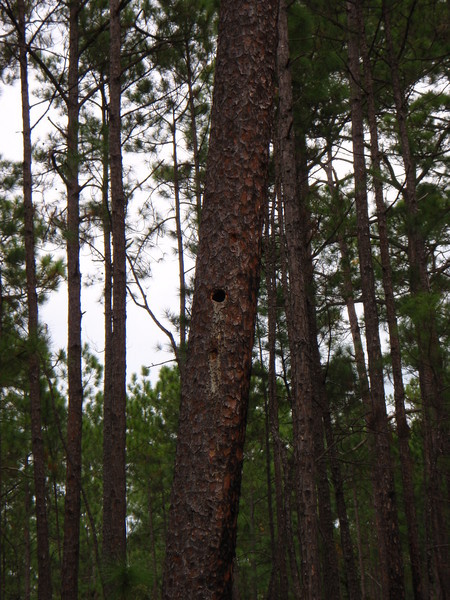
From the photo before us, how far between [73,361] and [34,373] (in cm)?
91

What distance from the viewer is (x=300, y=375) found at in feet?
19.0

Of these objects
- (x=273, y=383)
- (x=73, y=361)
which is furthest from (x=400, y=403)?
(x=73, y=361)

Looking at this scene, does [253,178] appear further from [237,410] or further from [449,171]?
[449,171]

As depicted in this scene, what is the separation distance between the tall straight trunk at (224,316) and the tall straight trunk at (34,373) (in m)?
4.20

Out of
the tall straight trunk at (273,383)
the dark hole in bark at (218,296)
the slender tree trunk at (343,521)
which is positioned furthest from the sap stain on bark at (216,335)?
the slender tree trunk at (343,521)

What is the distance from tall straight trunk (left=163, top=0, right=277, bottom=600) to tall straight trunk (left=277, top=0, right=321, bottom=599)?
328 cm

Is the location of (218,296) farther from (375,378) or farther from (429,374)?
(429,374)

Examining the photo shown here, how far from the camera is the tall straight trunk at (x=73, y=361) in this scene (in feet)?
19.9

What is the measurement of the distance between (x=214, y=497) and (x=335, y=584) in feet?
20.7

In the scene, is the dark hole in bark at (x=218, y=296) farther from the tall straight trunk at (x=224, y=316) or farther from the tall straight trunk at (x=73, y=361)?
the tall straight trunk at (x=73, y=361)

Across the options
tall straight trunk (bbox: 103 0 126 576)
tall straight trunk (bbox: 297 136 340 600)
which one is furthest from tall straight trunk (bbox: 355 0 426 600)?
tall straight trunk (bbox: 103 0 126 576)

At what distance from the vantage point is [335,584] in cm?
768

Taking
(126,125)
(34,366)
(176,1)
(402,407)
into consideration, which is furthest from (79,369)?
(126,125)

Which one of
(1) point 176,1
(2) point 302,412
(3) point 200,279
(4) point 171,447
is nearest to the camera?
(3) point 200,279
